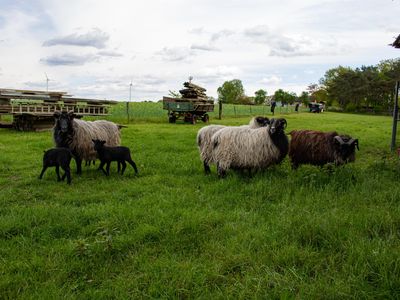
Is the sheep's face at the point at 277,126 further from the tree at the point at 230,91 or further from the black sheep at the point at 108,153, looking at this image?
the tree at the point at 230,91

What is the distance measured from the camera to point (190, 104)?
21938mm

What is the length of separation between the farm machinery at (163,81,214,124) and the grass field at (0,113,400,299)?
50.2 ft

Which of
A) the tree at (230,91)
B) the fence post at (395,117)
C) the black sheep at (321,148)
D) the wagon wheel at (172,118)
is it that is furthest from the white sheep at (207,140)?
the tree at (230,91)

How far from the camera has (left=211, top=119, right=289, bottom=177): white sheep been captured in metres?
7.32

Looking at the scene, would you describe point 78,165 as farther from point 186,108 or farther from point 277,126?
A: point 186,108

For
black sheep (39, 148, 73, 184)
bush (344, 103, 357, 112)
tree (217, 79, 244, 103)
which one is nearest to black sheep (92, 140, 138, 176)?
black sheep (39, 148, 73, 184)

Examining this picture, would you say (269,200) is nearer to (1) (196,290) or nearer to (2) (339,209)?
(2) (339,209)

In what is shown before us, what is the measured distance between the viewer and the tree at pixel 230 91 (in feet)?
320

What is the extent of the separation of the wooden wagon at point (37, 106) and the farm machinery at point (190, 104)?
19.2 ft

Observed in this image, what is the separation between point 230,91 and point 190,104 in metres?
80.7

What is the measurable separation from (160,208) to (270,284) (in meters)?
2.45

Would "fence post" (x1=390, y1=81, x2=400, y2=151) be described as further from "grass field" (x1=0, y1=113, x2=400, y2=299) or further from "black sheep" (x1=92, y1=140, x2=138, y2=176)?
"black sheep" (x1=92, y1=140, x2=138, y2=176)

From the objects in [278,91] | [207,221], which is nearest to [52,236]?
[207,221]

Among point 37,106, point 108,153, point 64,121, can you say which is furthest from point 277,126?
point 37,106
